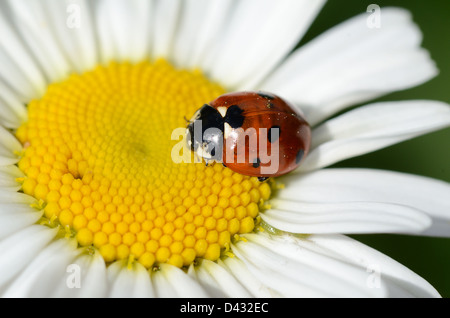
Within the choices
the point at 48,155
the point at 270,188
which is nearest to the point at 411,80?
the point at 270,188

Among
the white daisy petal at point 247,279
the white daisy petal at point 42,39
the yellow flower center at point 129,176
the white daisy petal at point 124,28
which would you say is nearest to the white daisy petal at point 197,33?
the white daisy petal at point 124,28

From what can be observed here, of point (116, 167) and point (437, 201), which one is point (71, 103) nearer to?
point (116, 167)

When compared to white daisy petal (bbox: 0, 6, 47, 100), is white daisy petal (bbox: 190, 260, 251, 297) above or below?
below

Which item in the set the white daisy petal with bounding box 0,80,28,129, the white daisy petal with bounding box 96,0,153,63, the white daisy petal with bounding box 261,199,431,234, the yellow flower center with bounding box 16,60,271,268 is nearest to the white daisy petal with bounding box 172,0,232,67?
the white daisy petal with bounding box 96,0,153,63

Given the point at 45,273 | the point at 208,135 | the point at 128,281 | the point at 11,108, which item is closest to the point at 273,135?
the point at 208,135

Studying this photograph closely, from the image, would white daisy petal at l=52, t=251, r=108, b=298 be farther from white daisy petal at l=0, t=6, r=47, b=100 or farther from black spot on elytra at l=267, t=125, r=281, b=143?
white daisy petal at l=0, t=6, r=47, b=100

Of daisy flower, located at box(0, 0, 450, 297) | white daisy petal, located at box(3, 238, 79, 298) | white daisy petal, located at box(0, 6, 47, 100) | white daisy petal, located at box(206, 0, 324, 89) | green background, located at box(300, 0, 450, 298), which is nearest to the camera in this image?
white daisy petal, located at box(3, 238, 79, 298)
